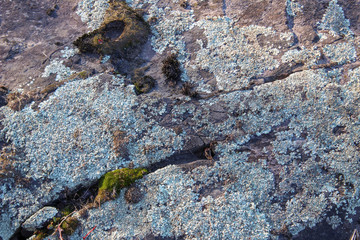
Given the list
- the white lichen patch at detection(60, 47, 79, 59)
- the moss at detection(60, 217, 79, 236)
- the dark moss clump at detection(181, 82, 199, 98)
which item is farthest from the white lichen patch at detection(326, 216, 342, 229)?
the white lichen patch at detection(60, 47, 79, 59)

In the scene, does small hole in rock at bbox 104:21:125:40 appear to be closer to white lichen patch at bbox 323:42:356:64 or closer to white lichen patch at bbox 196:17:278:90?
white lichen patch at bbox 196:17:278:90

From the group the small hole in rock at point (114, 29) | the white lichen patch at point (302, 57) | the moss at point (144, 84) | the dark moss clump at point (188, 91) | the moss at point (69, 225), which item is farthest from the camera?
the small hole in rock at point (114, 29)

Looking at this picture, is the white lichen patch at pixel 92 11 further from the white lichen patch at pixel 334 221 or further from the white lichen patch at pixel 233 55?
the white lichen patch at pixel 334 221

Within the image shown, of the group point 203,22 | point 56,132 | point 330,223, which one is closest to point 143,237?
point 56,132

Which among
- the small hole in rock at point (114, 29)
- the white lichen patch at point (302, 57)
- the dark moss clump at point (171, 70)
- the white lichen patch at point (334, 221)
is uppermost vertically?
the small hole in rock at point (114, 29)

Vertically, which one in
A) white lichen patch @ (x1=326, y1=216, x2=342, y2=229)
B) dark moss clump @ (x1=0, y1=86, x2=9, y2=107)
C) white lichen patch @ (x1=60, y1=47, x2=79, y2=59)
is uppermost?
white lichen patch @ (x1=60, y1=47, x2=79, y2=59)

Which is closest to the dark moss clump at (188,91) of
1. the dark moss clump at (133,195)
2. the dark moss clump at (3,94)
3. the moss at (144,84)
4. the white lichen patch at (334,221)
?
the moss at (144,84)
